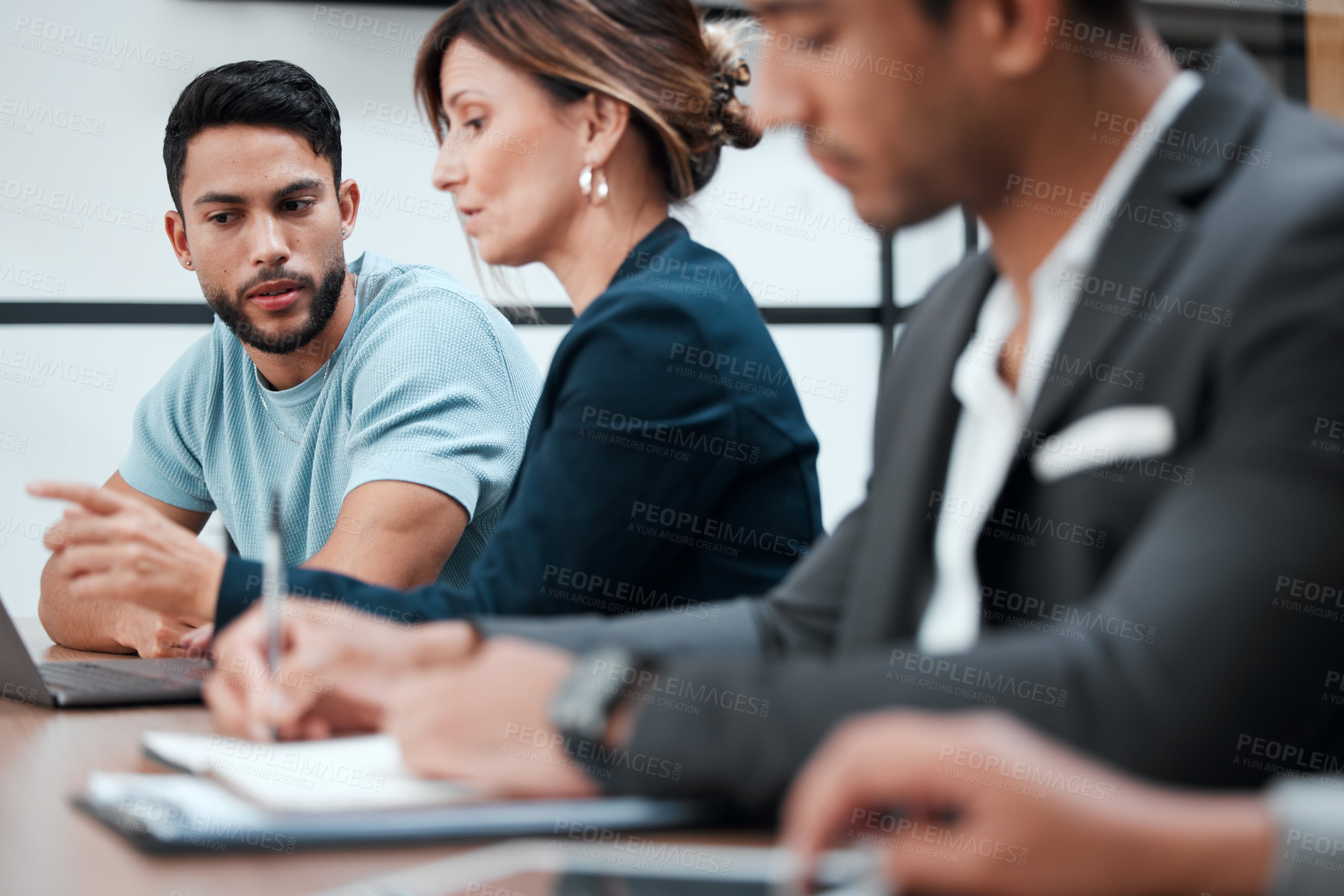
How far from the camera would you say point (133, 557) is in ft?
3.82

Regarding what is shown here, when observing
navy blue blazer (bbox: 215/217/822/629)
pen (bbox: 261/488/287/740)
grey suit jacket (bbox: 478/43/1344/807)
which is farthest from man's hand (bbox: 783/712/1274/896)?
navy blue blazer (bbox: 215/217/822/629)

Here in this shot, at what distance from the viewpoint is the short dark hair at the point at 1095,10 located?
0.72 m

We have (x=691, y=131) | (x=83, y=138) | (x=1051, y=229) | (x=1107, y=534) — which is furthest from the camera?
(x=83, y=138)

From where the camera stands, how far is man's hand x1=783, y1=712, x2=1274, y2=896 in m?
A: 0.45

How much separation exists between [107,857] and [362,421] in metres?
1.25

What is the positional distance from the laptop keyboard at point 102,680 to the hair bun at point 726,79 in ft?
3.06

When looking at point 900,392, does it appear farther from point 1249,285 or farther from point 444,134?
point 444,134

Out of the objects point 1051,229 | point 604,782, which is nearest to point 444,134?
point 1051,229

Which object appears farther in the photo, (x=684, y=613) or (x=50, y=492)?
(x=50, y=492)

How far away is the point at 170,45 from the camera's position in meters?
3.85

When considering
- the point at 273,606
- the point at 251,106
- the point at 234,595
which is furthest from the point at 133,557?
the point at 251,106

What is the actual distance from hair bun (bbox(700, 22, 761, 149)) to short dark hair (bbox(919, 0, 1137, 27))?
0.85 metres

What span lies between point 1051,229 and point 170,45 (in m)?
3.73

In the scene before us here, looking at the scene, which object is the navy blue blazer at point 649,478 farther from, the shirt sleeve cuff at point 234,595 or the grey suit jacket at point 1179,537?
the grey suit jacket at point 1179,537
